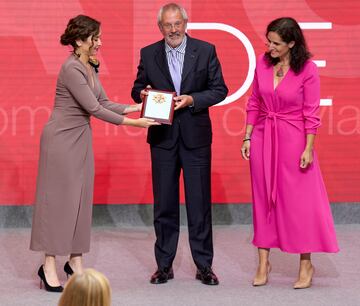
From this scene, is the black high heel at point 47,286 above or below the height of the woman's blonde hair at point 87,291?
below

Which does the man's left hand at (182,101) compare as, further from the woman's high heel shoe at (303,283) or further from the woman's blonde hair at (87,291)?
the woman's blonde hair at (87,291)

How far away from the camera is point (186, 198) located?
4.51m

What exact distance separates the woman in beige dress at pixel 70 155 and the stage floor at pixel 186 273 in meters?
0.30

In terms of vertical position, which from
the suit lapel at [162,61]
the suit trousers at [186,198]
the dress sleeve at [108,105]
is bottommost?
the suit trousers at [186,198]

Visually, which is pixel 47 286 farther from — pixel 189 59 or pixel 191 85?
pixel 189 59

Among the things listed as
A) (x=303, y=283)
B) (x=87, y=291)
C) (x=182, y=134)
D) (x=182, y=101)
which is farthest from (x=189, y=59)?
(x=87, y=291)

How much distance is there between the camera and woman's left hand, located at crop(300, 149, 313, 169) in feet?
14.0

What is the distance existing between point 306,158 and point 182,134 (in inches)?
26.8

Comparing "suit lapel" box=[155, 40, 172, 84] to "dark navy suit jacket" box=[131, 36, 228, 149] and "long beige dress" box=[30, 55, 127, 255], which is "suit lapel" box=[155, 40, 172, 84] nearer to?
"dark navy suit jacket" box=[131, 36, 228, 149]

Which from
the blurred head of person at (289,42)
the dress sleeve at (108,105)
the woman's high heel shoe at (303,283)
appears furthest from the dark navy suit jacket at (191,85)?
the woman's high heel shoe at (303,283)

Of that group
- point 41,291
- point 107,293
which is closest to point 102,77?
point 41,291

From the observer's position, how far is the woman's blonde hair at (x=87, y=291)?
Result: 1.69 metres

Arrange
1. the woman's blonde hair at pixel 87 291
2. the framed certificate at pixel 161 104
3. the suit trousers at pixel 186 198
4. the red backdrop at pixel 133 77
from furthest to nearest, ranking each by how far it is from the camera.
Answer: the red backdrop at pixel 133 77 → the suit trousers at pixel 186 198 → the framed certificate at pixel 161 104 → the woman's blonde hair at pixel 87 291

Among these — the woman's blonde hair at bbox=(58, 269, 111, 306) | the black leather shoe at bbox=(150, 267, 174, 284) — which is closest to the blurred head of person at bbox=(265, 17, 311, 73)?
the black leather shoe at bbox=(150, 267, 174, 284)
